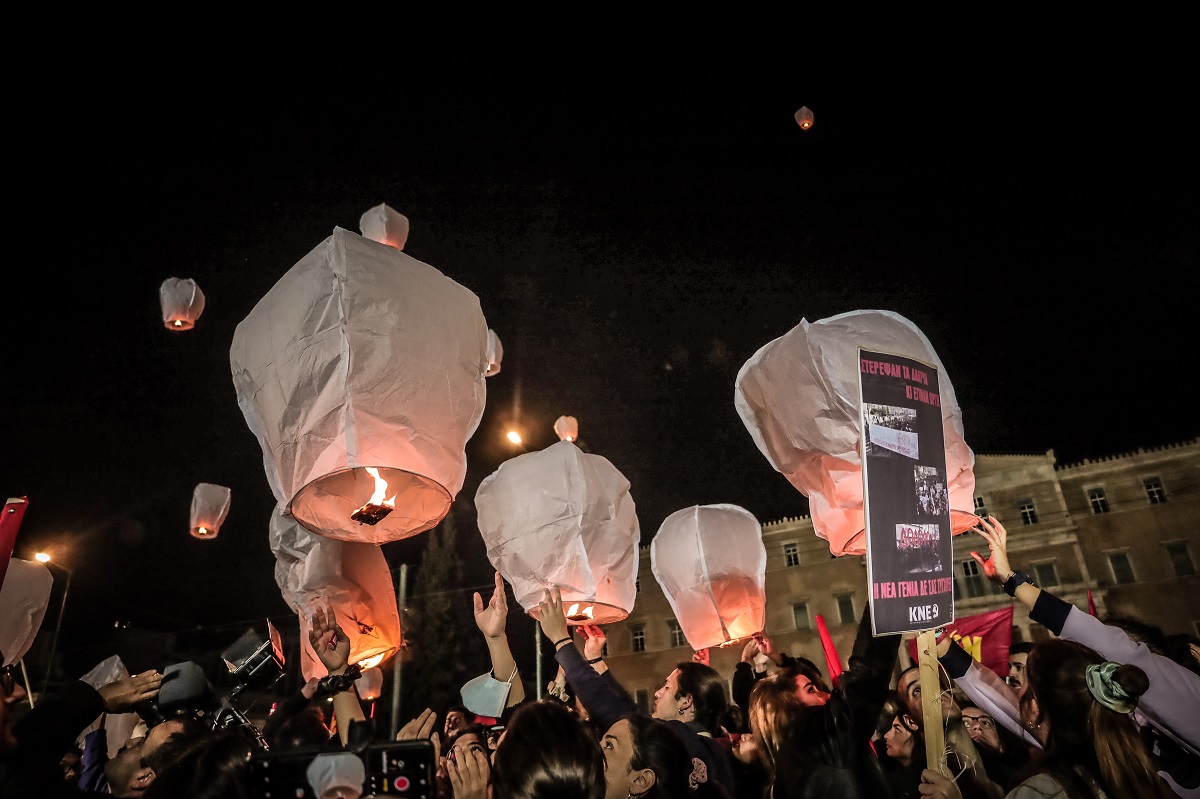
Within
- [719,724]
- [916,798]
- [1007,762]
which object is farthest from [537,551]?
[1007,762]

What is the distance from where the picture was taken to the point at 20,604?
4887mm

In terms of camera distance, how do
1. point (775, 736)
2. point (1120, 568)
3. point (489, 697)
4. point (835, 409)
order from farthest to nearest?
point (1120, 568) → point (489, 697) → point (835, 409) → point (775, 736)

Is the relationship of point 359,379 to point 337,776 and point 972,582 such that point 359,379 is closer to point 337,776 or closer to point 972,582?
point 337,776

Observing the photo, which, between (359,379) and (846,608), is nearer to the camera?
(359,379)

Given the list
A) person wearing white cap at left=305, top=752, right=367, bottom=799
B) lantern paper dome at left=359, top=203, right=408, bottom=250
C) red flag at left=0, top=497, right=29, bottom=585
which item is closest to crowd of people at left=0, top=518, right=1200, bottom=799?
person wearing white cap at left=305, top=752, right=367, bottom=799

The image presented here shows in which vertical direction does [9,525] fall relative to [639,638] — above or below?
below

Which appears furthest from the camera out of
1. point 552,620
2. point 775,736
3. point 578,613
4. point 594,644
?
point 578,613

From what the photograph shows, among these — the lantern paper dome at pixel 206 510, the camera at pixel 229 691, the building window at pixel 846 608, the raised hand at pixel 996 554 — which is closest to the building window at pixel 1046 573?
the building window at pixel 846 608

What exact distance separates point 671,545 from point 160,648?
28765mm

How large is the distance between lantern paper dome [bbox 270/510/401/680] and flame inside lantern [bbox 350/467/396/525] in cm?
151

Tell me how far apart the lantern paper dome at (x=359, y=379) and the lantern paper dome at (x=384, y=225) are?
3.42ft

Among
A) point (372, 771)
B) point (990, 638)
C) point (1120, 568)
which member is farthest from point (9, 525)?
point (1120, 568)

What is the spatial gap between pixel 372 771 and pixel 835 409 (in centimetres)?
280

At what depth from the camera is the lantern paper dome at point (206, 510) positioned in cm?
836
